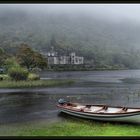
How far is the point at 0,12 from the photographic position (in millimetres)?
4957

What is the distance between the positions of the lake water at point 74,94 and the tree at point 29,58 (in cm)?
20

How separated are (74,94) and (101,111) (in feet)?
1.81

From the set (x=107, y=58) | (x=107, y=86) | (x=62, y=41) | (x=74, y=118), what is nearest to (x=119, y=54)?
(x=107, y=58)

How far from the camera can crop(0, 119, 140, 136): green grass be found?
4.69 metres

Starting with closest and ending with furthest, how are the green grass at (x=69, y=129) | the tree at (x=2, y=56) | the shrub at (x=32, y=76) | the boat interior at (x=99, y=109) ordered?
1. the green grass at (x=69, y=129)
2. the boat interior at (x=99, y=109)
3. the tree at (x=2, y=56)
4. the shrub at (x=32, y=76)

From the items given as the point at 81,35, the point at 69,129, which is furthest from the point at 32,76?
the point at 69,129

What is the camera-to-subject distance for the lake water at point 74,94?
536 centimetres

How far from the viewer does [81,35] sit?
539 centimetres

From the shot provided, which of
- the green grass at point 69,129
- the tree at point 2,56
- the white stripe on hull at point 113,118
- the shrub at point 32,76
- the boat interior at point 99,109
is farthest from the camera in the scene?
the shrub at point 32,76

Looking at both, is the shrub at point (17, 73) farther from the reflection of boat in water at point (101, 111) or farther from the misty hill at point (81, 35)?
the reflection of boat in water at point (101, 111)

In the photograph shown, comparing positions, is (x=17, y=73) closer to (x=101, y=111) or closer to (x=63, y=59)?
(x=63, y=59)

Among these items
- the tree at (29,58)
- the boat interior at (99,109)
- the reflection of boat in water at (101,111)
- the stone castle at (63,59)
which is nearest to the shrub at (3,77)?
the tree at (29,58)

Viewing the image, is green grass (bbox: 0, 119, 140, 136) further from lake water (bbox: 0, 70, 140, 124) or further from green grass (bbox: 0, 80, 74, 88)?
green grass (bbox: 0, 80, 74, 88)

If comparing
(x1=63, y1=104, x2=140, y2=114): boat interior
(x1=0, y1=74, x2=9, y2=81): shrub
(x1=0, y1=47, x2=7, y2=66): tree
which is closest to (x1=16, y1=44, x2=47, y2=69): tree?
(x1=0, y1=47, x2=7, y2=66): tree
